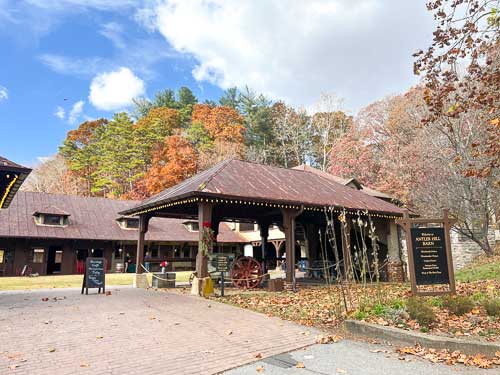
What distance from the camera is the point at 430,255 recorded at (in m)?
8.84

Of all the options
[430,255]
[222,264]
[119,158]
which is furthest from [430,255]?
[119,158]

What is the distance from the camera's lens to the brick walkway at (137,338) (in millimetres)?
5090

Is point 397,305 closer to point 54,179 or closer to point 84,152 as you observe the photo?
point 84,152

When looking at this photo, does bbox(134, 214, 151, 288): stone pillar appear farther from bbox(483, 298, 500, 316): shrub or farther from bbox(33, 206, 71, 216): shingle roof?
bbox(33, 206, 71, 216): shingle roof

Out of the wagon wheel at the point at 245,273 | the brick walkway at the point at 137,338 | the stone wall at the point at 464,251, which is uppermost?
the stone wall at the point at 464,251

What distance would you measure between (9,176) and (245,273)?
8.66 m

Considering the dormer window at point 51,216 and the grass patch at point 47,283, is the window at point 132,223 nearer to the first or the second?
the dormer window at point 51,216

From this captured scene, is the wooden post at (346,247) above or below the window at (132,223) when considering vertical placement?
below

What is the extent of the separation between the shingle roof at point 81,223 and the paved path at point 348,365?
84.4 ft

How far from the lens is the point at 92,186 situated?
156 ft

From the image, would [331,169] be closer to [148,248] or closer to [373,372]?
[148,248]

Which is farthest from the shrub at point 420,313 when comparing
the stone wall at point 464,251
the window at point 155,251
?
the window at point 155,251

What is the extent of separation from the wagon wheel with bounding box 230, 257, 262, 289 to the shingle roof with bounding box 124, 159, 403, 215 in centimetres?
299

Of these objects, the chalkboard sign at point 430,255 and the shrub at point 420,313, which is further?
the chalkboard sign at point 430,255
